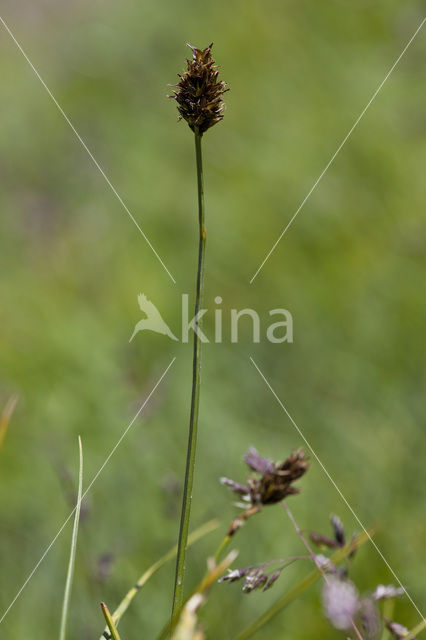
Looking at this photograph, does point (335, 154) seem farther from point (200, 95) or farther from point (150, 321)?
point (200, 95)

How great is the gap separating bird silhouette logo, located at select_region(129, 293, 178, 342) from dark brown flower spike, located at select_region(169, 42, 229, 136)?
1591mm

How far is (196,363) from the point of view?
58 cm

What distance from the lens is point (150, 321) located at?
229 cm

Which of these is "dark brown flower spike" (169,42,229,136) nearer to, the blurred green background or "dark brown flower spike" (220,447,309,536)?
"dark brown flower spike" (220,447,309,536)

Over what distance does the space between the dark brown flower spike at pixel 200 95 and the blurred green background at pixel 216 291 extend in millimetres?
739

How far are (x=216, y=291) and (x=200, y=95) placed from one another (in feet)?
5.81

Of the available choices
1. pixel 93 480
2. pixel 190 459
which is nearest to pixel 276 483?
pixel 190 459

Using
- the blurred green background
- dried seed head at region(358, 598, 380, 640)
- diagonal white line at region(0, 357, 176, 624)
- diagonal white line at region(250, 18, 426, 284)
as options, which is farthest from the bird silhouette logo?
dried seed head at region(358, 598, 380, 640)

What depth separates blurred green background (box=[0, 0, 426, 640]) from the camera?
1336mm

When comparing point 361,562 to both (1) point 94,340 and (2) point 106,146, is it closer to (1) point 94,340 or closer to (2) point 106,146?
(1) point 94,340

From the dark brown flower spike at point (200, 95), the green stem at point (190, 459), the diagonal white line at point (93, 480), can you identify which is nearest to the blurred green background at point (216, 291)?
the diagonal white line at point (93, 480)

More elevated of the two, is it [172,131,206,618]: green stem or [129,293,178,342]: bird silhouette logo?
[129,293,178,342]: bird silhouette logo

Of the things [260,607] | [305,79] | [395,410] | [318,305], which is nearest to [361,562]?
[260,607]

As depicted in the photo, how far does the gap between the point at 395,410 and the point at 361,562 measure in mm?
542
